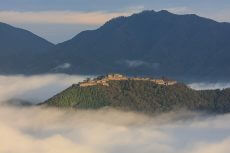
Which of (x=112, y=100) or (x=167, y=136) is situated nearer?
(x=112, y=100)

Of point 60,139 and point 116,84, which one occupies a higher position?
point 116,84

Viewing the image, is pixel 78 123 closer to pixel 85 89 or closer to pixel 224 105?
pixel 85 89

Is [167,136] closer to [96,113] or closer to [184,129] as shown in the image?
[184,129]

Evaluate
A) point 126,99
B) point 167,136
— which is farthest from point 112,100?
point 167,136

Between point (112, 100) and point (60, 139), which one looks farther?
point (60, 139)

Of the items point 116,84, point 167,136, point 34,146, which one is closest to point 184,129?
point 167,136
